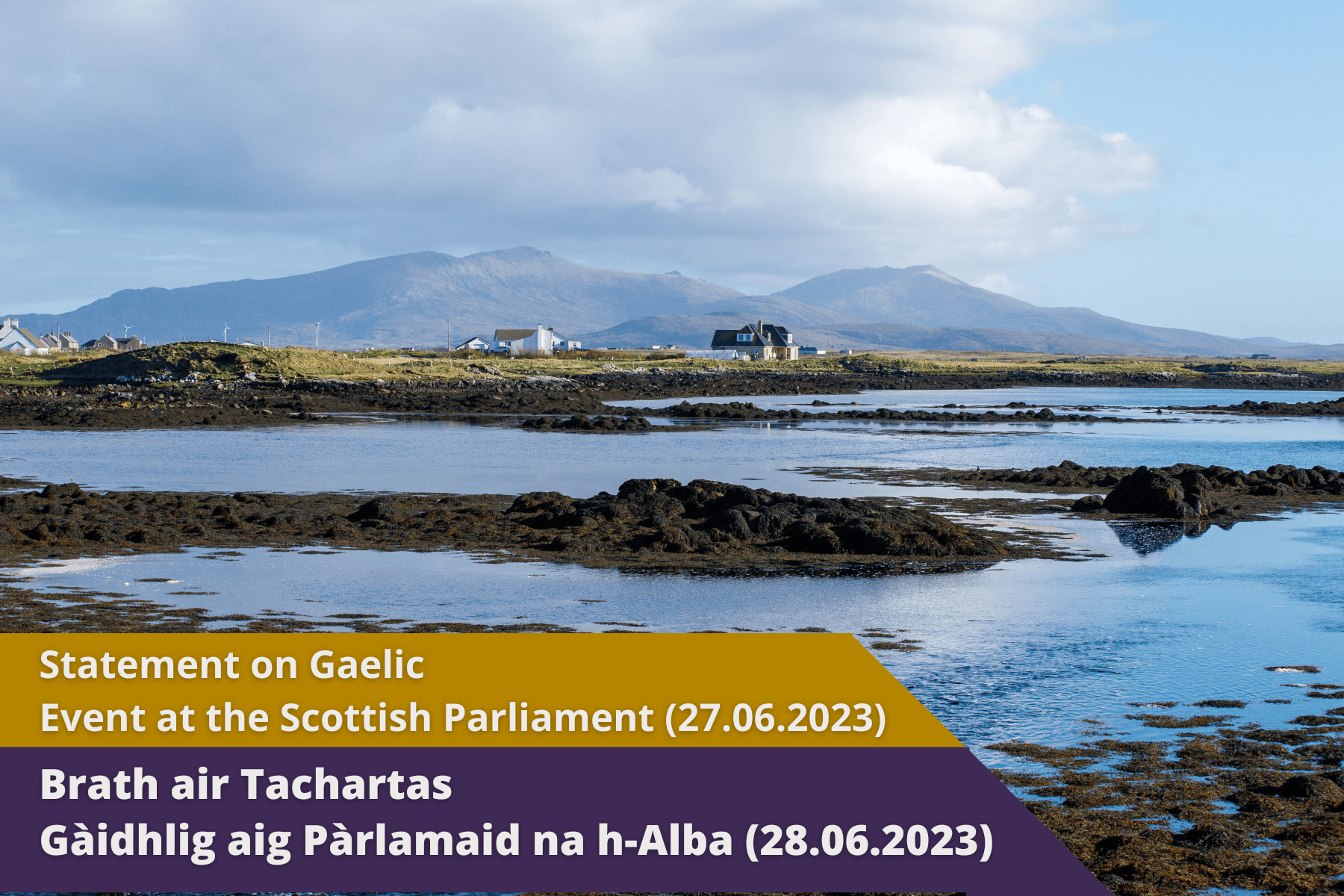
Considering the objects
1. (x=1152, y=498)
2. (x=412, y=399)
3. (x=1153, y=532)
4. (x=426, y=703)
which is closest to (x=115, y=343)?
(x=412, y=399)

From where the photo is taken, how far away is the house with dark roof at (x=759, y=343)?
14762cm

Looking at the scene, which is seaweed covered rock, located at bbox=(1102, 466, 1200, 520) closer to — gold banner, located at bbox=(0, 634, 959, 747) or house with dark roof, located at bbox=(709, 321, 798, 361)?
gold banner, located at bbox=(0, 634, 959, 747)

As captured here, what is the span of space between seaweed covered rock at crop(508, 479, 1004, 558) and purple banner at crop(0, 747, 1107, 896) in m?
11.7

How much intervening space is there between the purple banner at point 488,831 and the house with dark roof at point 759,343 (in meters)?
137

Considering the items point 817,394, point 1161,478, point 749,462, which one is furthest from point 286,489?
point 817,394

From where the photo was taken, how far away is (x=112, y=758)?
6.74 meters

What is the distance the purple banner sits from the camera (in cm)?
638

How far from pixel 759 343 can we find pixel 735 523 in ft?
427

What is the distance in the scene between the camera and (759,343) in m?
149

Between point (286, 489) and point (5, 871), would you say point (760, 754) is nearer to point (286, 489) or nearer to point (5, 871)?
point (5, 871)

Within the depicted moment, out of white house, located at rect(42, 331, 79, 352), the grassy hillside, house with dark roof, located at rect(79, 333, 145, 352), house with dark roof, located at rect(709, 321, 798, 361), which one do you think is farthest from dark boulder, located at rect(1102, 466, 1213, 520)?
white house, located at rect(42, 331, 79, 352)

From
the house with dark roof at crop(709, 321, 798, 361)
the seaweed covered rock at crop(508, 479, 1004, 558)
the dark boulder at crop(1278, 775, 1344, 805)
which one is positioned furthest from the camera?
the house with dark roof at crop(709, 321, 798, 361)

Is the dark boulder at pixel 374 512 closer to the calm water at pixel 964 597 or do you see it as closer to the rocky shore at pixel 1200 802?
the calm water at pixel 964 597

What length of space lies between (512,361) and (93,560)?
308ft
